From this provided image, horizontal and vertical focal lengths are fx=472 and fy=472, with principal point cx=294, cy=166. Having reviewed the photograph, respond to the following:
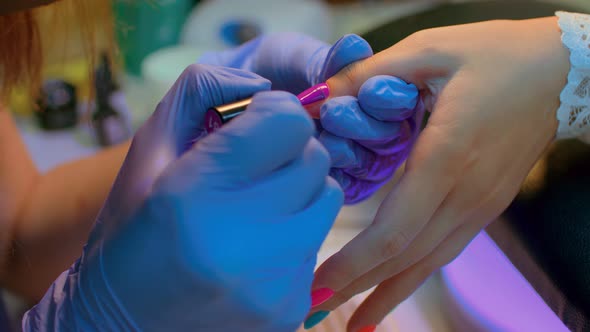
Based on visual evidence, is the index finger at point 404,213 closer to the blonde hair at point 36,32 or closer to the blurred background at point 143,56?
the blonde hair at point 36,32

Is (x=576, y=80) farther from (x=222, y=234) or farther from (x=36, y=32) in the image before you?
(x=36, y=32)

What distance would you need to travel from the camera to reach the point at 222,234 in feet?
1.40

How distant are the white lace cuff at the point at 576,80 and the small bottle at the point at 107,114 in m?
1.14

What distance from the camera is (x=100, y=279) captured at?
486 mm

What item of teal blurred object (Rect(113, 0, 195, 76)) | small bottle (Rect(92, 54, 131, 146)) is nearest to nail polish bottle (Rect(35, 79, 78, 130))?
small bottle (Rect(92, 54, 131, 146))

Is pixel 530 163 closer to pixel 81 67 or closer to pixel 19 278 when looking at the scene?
pixel 19 278

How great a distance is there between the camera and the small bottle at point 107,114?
1.39 m

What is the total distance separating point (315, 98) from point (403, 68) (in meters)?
0.12

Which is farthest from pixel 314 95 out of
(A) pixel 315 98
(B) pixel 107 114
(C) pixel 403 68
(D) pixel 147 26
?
(D) pixel 147 26

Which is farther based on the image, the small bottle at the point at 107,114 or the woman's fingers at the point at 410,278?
the small bottle at the point at 107,114

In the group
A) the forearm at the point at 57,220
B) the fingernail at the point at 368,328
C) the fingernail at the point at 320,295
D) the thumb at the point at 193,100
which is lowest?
the fingernail at the point at 368,328

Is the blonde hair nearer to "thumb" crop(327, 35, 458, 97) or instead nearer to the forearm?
the forearm

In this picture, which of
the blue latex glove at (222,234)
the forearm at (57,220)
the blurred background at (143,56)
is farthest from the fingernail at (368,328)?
Answer: the blurred background at (143,56)

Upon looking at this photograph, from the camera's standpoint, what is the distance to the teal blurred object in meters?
1.48
